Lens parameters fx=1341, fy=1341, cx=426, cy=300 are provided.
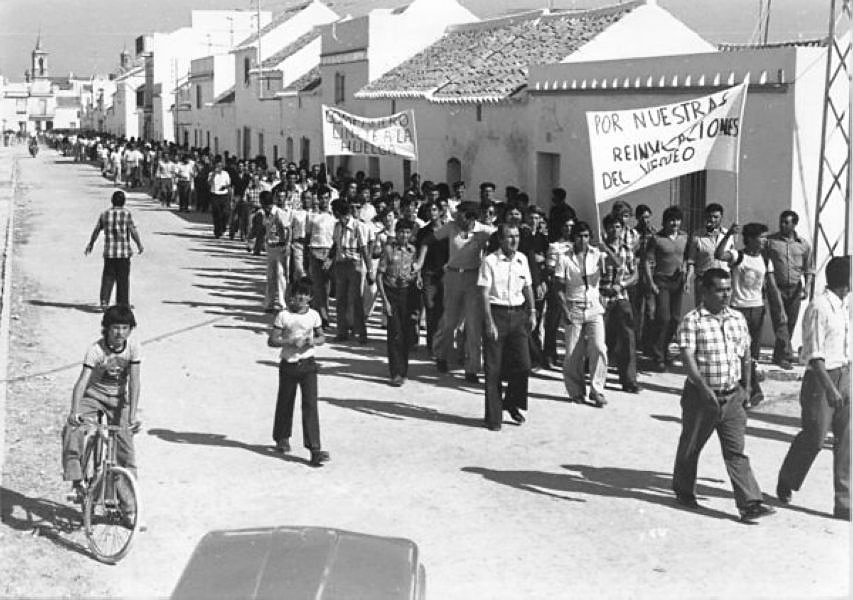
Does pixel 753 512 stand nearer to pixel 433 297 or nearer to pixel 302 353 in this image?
pixel 302 353

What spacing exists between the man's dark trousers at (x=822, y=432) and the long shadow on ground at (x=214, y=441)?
3.58m

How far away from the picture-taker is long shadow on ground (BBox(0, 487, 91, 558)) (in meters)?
8.32

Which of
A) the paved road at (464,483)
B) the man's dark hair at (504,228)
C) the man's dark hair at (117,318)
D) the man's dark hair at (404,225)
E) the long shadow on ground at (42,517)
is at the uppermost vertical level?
the man's dark hair at (504,228)

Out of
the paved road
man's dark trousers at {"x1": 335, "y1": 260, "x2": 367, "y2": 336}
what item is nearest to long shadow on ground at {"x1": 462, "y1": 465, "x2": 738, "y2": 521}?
the paved road

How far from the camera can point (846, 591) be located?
7.38 meters

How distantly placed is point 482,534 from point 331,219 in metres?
7.91

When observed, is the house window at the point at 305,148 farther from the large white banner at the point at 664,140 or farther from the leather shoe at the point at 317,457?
the leather shoe at the point at 317,457

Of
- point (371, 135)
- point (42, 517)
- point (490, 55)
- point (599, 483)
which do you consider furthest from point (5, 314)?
point (490, 55)

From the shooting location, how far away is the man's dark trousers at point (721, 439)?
8.48 meters

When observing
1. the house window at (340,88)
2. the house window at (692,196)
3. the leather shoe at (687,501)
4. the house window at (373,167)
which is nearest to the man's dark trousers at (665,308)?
the house window at (692,196)

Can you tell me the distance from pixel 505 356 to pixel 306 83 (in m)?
34.6

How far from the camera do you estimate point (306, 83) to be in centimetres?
4456

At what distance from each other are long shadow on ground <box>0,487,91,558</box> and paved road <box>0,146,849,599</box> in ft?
1.54

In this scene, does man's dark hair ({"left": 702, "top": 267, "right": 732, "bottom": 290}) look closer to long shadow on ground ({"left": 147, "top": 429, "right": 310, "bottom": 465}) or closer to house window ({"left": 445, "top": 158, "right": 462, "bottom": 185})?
long shadow on ground ({"left": 147, "top": 429, "right": 310, "bottom": 465})
